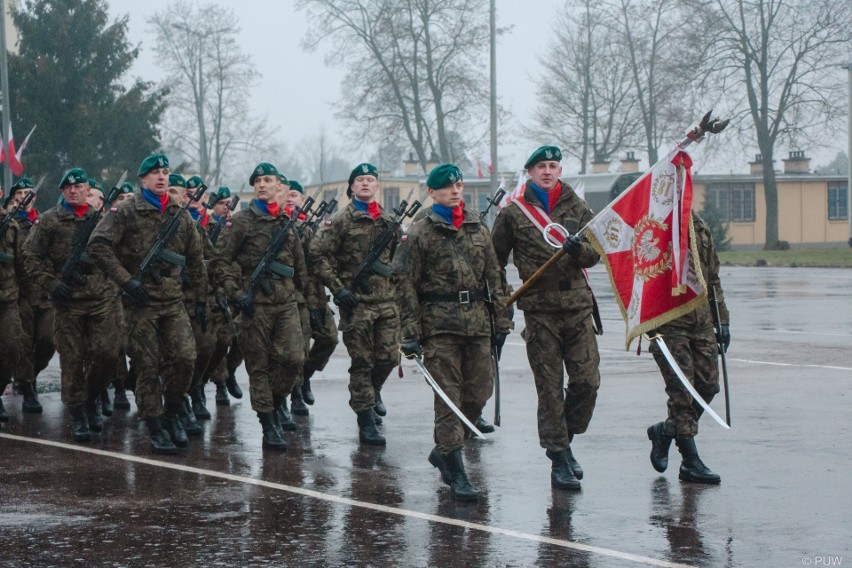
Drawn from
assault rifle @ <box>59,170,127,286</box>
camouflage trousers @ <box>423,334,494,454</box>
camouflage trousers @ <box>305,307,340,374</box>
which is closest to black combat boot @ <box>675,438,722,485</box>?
camouflage trousers @ <box>423,334,494,454</box>

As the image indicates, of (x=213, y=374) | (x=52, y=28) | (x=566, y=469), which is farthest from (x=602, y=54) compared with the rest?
(x=566, y=469)

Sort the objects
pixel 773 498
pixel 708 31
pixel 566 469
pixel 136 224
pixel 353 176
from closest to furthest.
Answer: pixel 773 498 → pixel 566 469 → pixel 136 224 → pixel 353 176 → pixel 708 31

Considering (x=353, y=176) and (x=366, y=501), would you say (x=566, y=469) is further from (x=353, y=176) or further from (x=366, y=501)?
(x=353, y=176)

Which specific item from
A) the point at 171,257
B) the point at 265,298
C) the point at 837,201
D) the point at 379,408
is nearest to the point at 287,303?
the point at 265,298

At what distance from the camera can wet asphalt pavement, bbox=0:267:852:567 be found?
6.63 m

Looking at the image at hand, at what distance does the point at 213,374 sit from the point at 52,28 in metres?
30.9

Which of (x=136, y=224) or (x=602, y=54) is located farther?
(x=602, y=54)

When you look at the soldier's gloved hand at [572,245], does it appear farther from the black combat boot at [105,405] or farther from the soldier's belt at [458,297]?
the black combat boot at [105,405]

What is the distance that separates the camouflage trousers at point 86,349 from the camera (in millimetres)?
10703

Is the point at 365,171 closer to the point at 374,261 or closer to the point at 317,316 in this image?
the point at 374,261

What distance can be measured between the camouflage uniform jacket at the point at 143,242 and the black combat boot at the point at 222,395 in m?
2.50

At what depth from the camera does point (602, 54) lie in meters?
62.1

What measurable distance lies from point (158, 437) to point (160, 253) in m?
1.28

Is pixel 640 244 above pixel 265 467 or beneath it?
above
